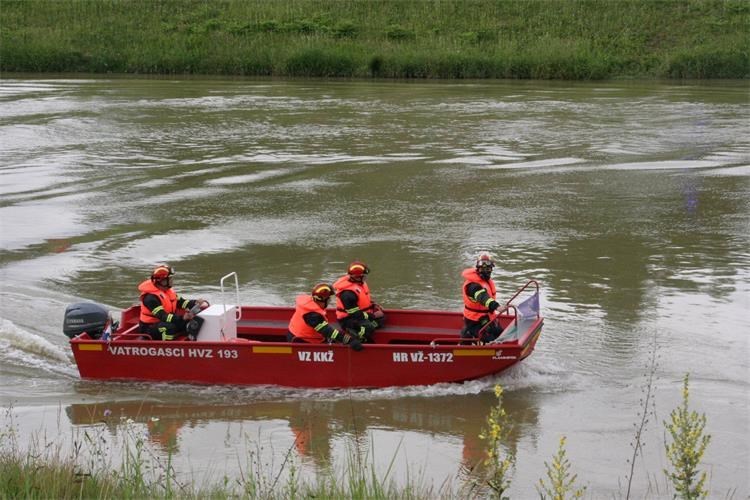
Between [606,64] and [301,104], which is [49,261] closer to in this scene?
[301,104]

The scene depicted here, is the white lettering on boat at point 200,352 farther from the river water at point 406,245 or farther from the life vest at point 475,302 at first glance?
the life vest at point 475,302

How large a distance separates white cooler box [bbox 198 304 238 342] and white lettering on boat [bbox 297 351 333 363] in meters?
1.17

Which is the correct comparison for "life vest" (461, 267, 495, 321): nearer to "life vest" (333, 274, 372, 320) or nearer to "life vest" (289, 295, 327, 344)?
"life vest" (333, 274, 372, 320)

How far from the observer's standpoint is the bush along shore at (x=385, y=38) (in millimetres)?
45719

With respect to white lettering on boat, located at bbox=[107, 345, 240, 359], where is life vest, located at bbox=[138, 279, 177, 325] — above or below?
above

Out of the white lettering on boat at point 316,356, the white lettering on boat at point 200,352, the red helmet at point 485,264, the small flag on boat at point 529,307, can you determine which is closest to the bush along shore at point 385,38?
the small flag on boat at point 529,307

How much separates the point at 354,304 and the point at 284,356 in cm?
110

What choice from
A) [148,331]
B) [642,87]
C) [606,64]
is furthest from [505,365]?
[606,64]

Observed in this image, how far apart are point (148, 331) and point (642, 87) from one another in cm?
3305

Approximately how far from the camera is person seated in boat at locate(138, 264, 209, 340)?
12.9m

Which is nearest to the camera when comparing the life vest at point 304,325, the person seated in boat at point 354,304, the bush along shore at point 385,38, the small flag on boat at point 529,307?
the life vest at point 304,325

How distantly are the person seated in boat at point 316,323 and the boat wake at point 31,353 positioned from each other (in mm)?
3036

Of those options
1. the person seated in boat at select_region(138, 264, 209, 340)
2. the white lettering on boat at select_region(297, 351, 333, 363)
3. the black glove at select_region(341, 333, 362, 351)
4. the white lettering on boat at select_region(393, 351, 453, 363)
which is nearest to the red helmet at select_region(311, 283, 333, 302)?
the black glove at select_region(341, 333, 362, 351)

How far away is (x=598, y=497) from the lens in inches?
384
